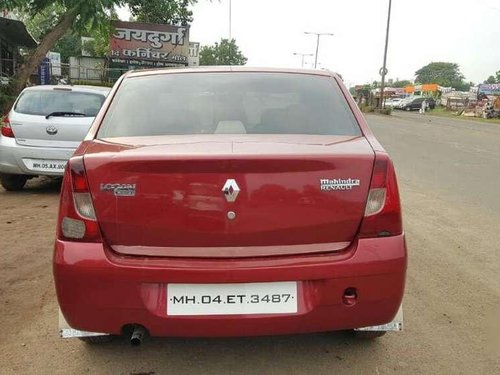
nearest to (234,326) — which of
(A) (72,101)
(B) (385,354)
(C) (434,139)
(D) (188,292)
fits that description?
(D) (188,292)

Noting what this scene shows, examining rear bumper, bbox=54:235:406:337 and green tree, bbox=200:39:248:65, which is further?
A: green tree, bbox=200:39:248:65

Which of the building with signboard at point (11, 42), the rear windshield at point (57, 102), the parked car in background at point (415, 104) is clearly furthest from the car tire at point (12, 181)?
the parked car in background at point (415, 104)

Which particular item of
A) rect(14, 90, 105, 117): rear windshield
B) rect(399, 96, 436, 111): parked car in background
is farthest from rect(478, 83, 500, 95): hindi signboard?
Answer: rect(14, 90, 105, 117): rear windshield

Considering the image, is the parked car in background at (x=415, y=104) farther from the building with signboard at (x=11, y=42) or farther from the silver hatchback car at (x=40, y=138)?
the silver hatchback car at (x=40, y=138)

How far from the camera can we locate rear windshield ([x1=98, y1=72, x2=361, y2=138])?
3.09m

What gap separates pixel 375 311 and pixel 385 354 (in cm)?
59

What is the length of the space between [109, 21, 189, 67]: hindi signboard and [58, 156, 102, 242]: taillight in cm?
3607

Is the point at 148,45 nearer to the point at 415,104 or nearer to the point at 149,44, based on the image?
the point at 149,44

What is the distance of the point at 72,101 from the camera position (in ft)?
25.2

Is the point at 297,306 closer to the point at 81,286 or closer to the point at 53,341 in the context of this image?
the point at 81,286

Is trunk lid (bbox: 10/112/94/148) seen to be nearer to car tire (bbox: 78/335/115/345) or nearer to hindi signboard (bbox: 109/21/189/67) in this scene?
car tire (bbox: 78/335/115/345)

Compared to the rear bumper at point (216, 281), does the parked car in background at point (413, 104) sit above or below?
below

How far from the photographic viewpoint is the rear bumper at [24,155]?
7.23 metres

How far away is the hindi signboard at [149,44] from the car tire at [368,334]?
3609 centimetres
